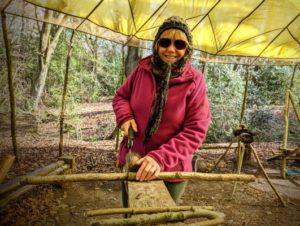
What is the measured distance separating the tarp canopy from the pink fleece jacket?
3.17 m

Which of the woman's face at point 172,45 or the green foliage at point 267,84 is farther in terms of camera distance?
the green foliage at point 267,84

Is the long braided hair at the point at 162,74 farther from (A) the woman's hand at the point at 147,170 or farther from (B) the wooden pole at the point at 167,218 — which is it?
(B) the wooden pole at the point at 167,218

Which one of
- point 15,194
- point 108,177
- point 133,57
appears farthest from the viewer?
point 133,57

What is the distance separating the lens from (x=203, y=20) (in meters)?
5.96

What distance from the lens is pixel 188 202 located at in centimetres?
577

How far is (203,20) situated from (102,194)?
3.98m

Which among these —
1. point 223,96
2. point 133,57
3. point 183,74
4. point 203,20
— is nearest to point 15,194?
point 183,74

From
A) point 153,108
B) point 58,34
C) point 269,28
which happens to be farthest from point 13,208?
point 58,34

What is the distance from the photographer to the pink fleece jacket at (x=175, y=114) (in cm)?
211

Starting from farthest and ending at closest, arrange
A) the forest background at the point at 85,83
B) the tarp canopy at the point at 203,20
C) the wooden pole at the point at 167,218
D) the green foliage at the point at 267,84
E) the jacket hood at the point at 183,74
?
the green foliage at the point at 267,84 < the forest background at the point at 85,83 < the tarp canopy at the point at 203,20 < the jacket hood at the point at 183,74 < the wooden pole at the point at 167,218

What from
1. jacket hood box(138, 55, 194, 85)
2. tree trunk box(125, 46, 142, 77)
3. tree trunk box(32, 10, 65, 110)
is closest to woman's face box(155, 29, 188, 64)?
jacket hood box(138, 55, 194, 85)

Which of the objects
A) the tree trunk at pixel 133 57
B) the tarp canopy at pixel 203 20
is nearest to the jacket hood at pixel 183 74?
the tarp canopy at pixel 203 20

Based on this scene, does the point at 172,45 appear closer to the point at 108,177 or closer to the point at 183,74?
the point at 183,74

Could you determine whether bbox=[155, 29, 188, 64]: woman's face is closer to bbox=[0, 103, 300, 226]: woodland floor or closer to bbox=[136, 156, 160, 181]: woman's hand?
bbox=[136, 156, 160, 181]: woman's hand
